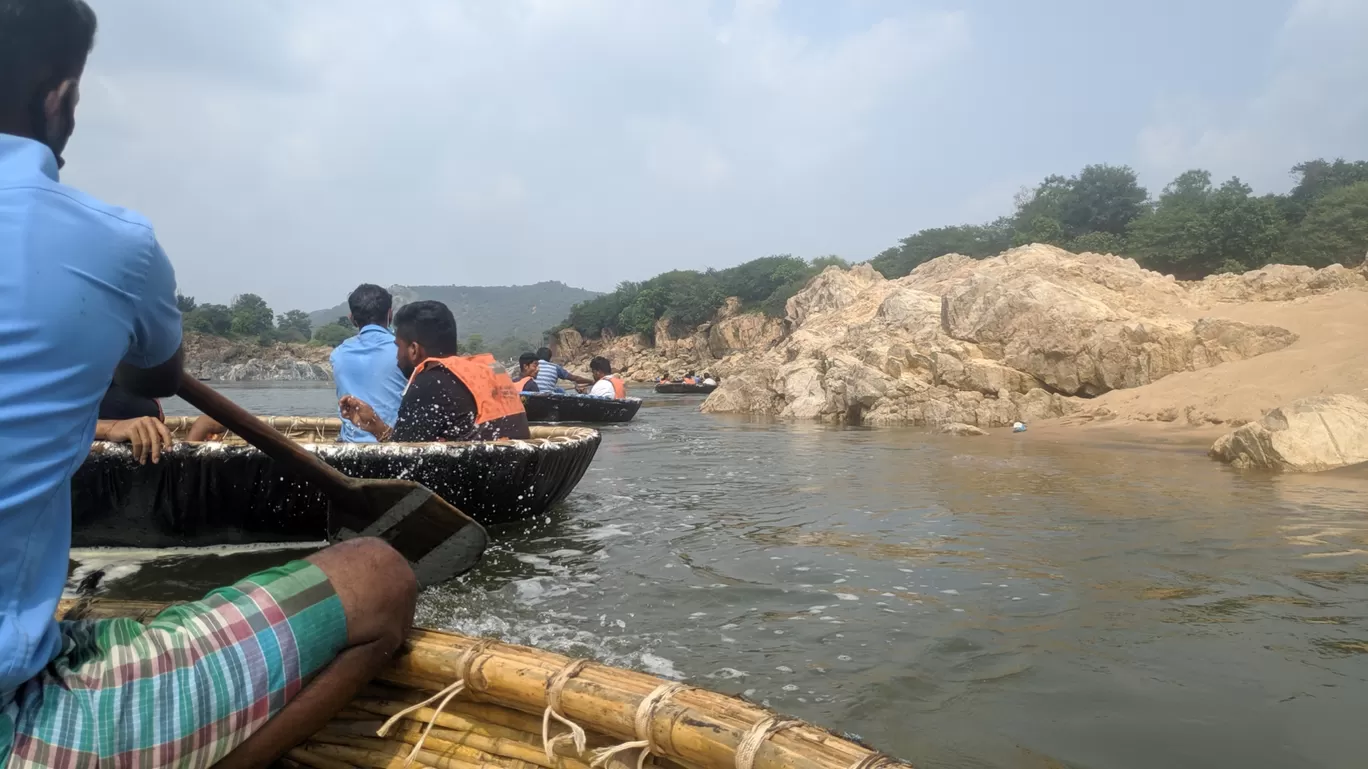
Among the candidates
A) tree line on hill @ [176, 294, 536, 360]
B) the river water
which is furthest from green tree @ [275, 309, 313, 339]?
the river water

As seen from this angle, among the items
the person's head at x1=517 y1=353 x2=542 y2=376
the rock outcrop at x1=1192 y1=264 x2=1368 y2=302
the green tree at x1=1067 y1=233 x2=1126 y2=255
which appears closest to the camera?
the rock outcrop at x1=1192 y1=264 x2=1368 y2=302

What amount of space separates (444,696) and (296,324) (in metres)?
96.7

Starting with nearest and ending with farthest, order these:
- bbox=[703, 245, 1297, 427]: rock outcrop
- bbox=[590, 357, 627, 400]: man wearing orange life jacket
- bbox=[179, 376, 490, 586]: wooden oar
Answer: bbox=[179, 376, 490, 586]: wooden oar < bbox=[703, 245, 1297, 427]: rock outcrop < bbox=[590, 357, 627, 400]: man wearing orange life jacket

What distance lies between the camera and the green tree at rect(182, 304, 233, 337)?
61312 mm

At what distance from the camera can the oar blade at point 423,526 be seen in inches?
98.7

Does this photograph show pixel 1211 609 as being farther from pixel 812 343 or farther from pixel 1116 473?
pixel 812 343

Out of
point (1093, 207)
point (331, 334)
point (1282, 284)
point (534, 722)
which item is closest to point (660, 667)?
point (534, 722)

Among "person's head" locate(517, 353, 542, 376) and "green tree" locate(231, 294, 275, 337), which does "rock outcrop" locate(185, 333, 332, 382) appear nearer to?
"green tree" locate(231, 294, 275, 337)

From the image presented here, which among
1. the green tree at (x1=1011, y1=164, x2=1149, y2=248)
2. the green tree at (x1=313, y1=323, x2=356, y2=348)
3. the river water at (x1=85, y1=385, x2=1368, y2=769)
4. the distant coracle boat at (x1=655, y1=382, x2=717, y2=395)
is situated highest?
the green tree at (x1=1011, y1=164, x2=1149, y2=248)

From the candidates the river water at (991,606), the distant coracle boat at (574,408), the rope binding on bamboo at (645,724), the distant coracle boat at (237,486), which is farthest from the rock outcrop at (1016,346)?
the rope binding on bamboo at (645,724)

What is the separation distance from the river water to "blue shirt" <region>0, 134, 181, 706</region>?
1.70 meters

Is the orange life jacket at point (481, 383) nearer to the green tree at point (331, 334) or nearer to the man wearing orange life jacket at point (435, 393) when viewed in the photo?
the man wearing orange life jacket at point (435, 393)

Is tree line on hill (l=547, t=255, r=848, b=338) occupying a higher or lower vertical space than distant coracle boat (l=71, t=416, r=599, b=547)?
higher

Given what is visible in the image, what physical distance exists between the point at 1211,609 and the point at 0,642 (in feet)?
10.9
